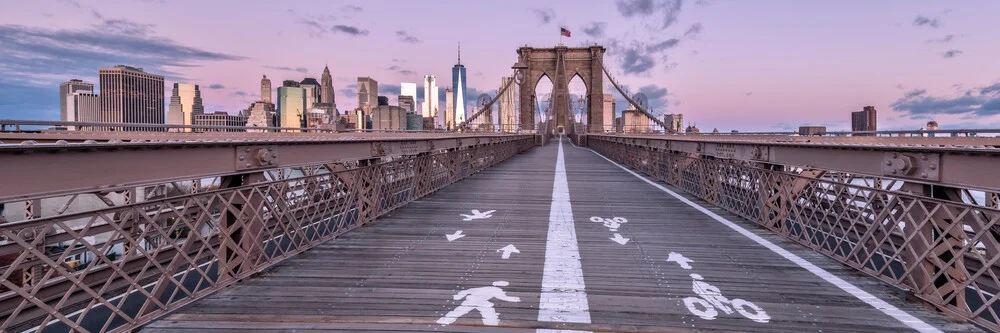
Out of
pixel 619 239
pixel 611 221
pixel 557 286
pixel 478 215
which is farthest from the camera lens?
pixel 478 215

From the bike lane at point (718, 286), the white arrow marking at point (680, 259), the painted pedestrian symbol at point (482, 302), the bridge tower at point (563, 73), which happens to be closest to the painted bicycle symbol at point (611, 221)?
the bike lane at point (718, 286)

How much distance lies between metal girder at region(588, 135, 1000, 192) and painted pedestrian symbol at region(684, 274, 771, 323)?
85.5 inches

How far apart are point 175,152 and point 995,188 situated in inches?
305

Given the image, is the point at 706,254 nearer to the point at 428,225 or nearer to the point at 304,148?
the point at 428,225

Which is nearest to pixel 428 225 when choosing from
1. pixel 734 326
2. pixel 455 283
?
pixel 455 283

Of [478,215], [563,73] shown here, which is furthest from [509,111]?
[478,215]

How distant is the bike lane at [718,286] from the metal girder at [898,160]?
52.2 inches

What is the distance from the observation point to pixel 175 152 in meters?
5.30

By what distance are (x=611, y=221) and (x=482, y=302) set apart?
5425 mm

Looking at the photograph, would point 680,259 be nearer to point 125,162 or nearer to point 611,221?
point 611,221

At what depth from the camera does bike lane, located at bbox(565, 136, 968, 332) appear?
5008 millimetres

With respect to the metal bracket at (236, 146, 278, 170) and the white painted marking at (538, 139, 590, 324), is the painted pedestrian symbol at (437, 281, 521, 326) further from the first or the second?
the metal bracket at (236, 146, 278, 170)

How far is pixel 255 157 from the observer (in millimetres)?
6309

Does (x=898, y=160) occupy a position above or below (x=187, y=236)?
above
